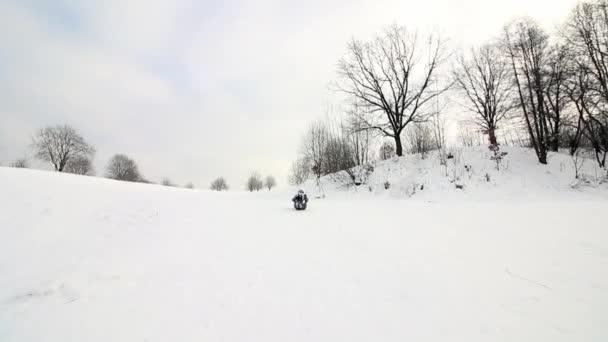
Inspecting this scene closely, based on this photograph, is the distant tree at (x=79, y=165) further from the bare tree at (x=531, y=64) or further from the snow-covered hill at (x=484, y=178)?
the bare tree at (x=531, y=64)

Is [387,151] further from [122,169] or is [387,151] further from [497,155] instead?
[122,169]

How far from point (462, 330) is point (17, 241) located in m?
5.56

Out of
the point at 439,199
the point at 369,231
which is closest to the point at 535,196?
the point at 439,199

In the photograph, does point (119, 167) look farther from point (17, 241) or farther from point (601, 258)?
point (601, 258)

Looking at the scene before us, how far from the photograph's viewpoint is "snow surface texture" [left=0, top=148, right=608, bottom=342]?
1.72m

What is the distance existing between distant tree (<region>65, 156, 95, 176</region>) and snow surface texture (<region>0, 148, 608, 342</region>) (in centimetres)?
4242

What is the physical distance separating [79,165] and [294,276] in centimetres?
5021

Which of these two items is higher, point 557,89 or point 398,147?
point 557,89

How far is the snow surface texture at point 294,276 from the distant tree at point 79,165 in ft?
139

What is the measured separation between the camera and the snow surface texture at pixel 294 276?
1719 millimetres

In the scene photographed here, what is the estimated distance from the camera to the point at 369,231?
430cm

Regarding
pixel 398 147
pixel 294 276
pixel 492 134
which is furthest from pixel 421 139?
pixel 294 276

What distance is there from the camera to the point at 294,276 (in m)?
2.60

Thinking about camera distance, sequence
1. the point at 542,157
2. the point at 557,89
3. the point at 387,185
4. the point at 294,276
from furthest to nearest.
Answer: the point at 557,89 < the point at 387,185 < the point at 542,157 < the point at 294,276
